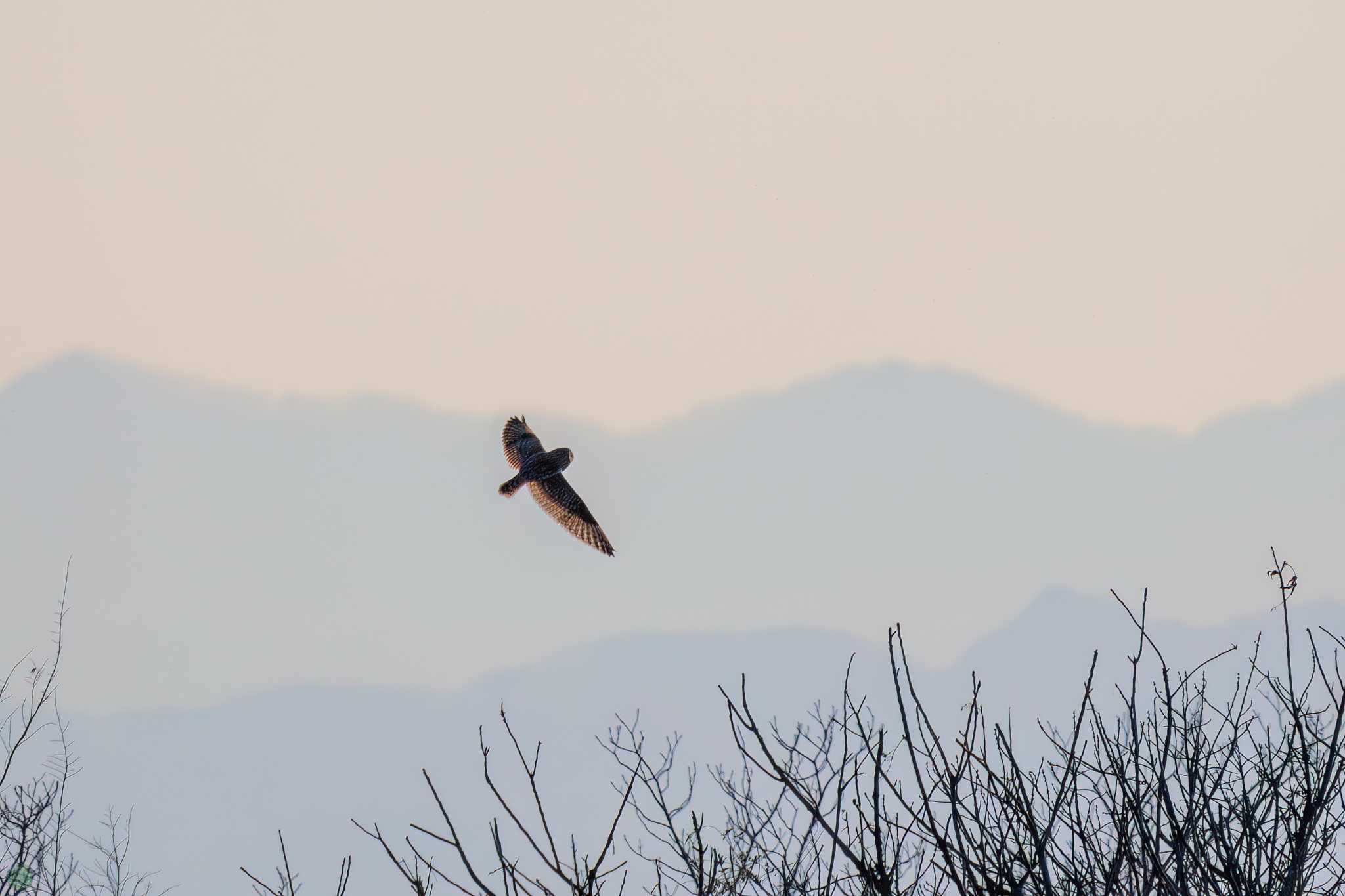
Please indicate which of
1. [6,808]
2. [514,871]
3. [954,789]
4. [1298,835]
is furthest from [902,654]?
[6,808]

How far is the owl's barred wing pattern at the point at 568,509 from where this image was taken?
17656 mm

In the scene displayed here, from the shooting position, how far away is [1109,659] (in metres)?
167

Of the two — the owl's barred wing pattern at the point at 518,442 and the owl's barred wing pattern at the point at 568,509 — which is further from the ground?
the owl's barred wing pattern at the point at 518,442

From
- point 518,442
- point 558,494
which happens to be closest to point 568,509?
point 558,494

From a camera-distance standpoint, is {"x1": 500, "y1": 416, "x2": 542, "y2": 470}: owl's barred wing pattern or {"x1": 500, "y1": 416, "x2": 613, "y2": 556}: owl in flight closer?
{"x1": 500, "y1": 416, "x2": 613, "y2": 556}: owl in flight

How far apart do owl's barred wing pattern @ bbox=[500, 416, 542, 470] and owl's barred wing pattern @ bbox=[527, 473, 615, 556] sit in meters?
0.69

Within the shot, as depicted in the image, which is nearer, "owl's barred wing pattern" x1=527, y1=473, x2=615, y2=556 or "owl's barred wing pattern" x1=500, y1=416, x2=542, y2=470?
"owl's barred wing pattern" x1=527, y1=473, x2=615, y2=556

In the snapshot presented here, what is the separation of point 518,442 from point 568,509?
178 cm

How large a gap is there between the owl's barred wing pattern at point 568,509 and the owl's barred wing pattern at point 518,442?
0.69 meters

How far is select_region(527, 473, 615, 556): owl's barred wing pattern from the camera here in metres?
17.7

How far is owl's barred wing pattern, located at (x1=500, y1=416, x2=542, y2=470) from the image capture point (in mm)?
18625

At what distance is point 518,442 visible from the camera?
19.0 metres

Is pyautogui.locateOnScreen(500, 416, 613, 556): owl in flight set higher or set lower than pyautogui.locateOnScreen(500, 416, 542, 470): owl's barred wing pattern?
lower

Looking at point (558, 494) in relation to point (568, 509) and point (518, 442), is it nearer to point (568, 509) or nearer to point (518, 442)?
point (568, 509)
